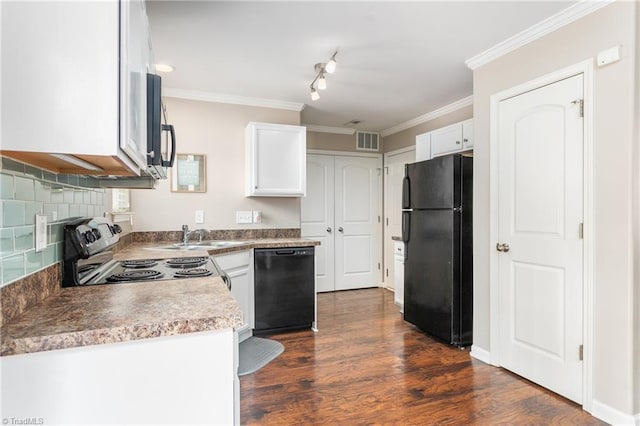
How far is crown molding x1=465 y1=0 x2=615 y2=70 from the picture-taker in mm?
2061

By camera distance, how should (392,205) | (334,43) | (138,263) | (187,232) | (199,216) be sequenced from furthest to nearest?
(392,205) → (199,216) → (187,232) → (334,43) → (138,263)

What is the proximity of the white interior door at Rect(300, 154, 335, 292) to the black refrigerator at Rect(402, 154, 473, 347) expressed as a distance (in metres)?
2.04

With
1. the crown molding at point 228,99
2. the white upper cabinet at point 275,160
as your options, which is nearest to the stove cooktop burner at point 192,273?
the white upper cabinet at point 275,160

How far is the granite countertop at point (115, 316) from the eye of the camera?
86 cm

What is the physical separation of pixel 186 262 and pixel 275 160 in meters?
1.83

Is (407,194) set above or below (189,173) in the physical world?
below

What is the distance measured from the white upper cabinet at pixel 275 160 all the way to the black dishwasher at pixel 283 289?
68 centimetres

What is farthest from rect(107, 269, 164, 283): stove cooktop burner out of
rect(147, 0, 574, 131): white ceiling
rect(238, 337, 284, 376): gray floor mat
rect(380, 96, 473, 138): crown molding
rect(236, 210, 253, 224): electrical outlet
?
rect(380, 96, 473, 138): crown molding

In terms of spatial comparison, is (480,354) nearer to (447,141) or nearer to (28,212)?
(447,141)

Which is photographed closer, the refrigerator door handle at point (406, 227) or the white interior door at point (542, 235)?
the white interior door at point (542, 235)

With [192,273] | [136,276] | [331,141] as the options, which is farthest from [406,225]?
[136,276]

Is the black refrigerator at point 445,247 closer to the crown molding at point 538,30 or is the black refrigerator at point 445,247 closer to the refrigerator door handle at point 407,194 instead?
the refrigerator door handle at point 407,194

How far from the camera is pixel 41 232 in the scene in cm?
117

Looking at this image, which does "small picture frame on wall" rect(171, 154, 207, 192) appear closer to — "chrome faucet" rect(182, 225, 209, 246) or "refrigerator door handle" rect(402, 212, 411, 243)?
"chrome faucet" rect(182, 225, 209, 246)
